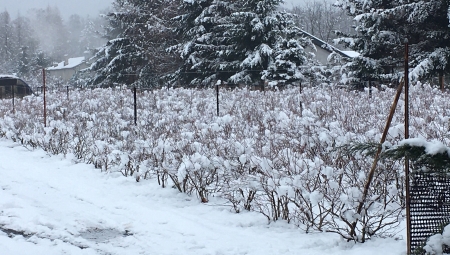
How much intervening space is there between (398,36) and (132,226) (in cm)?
1671

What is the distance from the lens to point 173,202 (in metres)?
6.07

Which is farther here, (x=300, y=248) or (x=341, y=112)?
(x=341, y=112)

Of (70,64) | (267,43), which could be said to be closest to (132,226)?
(267,43)

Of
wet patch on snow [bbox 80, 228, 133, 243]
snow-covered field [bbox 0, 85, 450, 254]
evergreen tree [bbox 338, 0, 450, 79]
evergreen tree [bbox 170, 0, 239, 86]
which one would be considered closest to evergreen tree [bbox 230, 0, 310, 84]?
evergreen tree [bbox 170, 0, 239, 86]

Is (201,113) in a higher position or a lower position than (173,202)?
higher

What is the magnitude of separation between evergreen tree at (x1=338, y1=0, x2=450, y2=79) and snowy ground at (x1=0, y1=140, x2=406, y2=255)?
1341cm

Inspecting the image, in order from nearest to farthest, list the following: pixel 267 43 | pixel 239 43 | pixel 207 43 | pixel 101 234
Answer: pixel 101 234, pixel 267 43, pixel 239 43, pixel 207 43

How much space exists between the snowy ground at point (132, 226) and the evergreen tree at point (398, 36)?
13414 mm

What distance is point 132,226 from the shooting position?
193 inches

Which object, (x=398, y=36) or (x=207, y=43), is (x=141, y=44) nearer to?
(x=207, y=43)

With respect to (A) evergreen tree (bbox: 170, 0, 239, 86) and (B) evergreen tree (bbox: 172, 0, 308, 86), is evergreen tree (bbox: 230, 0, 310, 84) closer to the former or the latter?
(B) evergreen tree (bbox: 172, 0, 308, 86)

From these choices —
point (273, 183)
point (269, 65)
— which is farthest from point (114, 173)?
point (269, 65)

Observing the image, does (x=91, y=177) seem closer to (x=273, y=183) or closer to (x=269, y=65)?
(x=273, y=183)

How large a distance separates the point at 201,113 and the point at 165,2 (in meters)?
21.1
